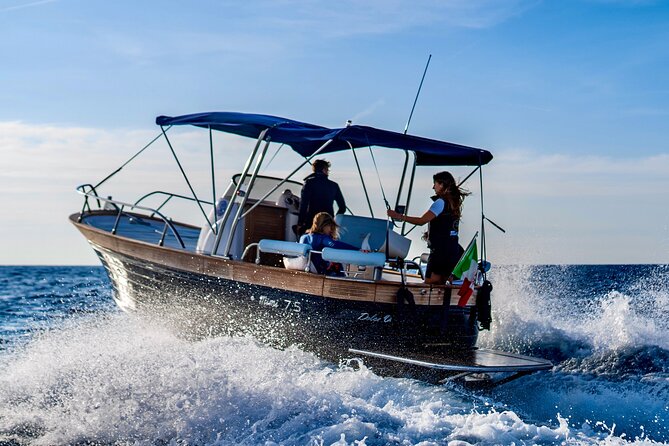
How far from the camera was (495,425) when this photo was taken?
20.0ft

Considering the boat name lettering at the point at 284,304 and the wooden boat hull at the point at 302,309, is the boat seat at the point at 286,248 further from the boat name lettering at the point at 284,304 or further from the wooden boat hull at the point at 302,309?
Result: the boat name lettering at the point at 284,304

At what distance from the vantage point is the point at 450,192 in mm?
8289

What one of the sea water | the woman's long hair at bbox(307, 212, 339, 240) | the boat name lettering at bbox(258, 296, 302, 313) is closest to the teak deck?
the boat name lettering at bbox(258, 296, 302, 313)

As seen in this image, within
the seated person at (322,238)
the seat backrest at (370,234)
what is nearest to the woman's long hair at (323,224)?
the seated person at (322,238)

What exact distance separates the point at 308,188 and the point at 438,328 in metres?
2.10

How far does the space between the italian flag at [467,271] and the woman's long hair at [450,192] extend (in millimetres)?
443

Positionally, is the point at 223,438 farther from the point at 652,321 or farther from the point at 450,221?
the point at 652,321

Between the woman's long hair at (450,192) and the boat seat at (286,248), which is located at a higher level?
the woman's long hair at (450,192)

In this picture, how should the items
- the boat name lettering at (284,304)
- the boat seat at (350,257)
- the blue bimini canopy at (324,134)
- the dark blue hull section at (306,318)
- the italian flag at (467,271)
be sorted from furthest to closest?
1. the blue bimini canopy at (324,134)
2. the italian flag at (467,271)
3. the boat name lettering at (284,304)
4. the dark blue hull section at (306,318)
5. the boat seat at (350,257)

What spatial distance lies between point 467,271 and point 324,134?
1967 millimetres

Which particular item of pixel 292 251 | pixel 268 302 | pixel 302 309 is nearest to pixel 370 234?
pixel 292 251

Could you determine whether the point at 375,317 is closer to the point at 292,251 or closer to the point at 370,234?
the point at 292,251

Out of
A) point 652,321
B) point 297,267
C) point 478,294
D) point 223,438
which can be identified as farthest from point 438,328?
point 652,321

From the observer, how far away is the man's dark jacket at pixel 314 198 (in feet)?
29.5
